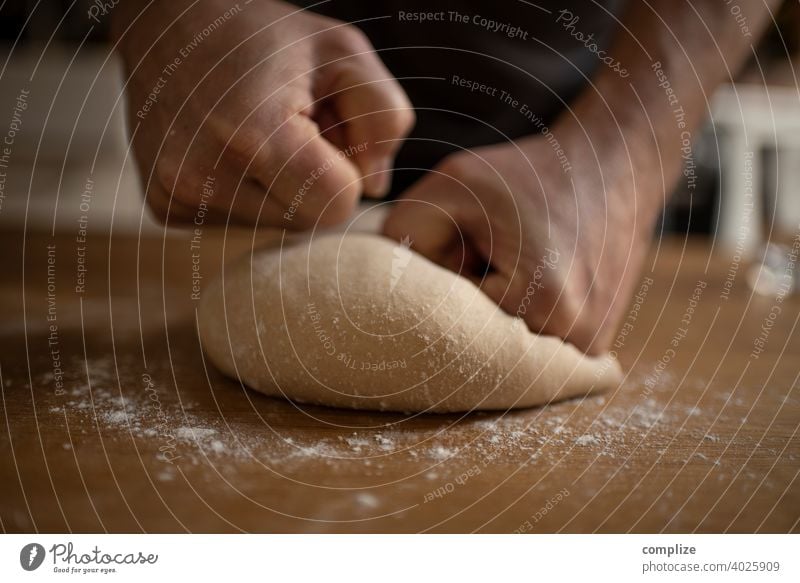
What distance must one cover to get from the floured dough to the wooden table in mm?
18

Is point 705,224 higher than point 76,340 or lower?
higher

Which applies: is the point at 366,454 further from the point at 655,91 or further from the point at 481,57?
the point at 481,57

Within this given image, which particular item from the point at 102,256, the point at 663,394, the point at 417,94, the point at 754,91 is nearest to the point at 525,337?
the point at 663,394

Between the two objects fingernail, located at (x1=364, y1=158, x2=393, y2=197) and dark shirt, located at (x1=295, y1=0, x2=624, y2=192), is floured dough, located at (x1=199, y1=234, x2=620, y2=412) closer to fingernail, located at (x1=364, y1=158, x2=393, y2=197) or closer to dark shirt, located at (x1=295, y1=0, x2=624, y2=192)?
fingernail, located at (x1=364, y1=158, x2=393, y2=197)

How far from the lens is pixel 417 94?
902mm

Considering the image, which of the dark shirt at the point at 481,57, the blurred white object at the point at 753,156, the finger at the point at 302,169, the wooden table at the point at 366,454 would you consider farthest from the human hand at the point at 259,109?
the blurred white object at the point at 753,156

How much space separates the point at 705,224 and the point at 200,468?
4.96 ft

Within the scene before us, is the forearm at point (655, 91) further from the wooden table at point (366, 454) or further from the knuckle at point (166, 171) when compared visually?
the knuckle at point (166, 171)

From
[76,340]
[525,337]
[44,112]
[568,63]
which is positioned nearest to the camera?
[525,337]

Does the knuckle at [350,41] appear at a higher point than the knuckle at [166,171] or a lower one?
higher

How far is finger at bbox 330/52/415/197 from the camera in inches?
20.6

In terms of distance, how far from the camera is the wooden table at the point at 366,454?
0.39 meters

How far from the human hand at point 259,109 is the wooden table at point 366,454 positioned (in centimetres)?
16
